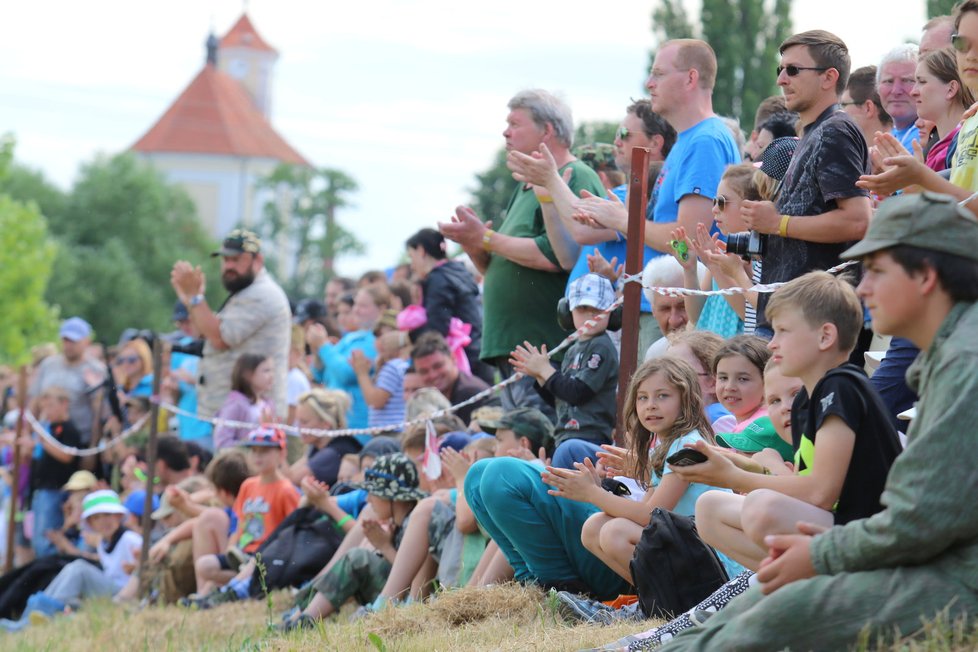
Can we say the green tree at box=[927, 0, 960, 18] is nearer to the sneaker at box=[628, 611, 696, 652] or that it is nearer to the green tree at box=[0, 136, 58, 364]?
the sneaker at box=[628, 611, 696, 652]

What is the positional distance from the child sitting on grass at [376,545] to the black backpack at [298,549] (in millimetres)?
790

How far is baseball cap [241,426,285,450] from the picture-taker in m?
10.1

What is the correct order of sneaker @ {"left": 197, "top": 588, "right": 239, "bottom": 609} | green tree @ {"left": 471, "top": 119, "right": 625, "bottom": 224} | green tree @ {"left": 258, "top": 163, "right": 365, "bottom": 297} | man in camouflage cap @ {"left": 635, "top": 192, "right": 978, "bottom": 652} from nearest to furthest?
1. man in camouflage cap @ {"left": 635, "top": 192, "right": 978, "bottom": 652}
2. sneaker @ {"left": 197, "top": 588, "right": 239, "bottom": 609}
3. green tree @ {"left": 471, "top": 119, "right": 625, "bottom": 224}
4. green tree @ {"left": 258, "top": 163, "right": 365, "bottom": 297}

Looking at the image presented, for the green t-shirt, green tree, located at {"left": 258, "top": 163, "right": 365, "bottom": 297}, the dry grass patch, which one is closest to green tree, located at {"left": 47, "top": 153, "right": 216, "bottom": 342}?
green tree, located at {"left": 258, "top": 163, "right": 365, "bottom": 297}

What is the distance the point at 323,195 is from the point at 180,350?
260 feet

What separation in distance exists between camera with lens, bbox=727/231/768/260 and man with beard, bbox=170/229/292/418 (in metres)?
5.67

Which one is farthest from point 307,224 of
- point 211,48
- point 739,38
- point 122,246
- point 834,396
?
point 834,396

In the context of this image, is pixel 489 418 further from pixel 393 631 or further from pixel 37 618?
pixel 37 618

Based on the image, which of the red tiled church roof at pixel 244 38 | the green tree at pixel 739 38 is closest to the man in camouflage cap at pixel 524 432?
the green tree at pixel 739 38

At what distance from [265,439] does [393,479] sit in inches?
77.1

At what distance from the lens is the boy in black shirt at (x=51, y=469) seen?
13.9 m

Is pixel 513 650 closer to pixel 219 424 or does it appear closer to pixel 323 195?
pixel 219 424

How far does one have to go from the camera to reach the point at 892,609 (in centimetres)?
380

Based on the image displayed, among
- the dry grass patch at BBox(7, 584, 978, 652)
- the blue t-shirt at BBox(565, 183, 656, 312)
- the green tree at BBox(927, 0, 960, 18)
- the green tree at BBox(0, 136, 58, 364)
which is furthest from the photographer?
the green tree at BBox(0, 136, 58, 364)
